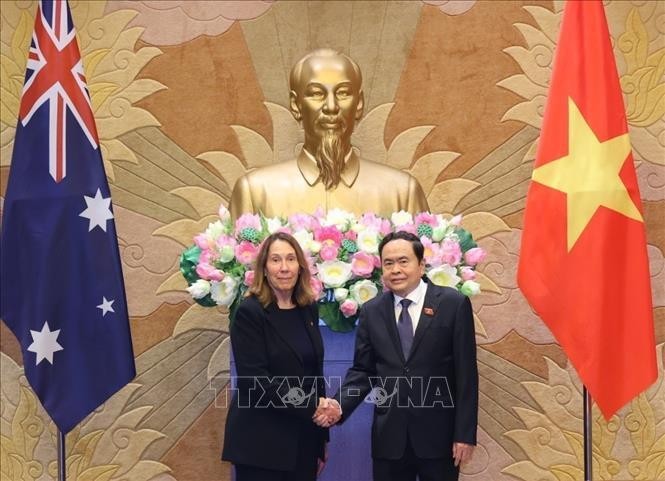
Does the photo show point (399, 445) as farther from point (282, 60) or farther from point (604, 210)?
point (282, 60)

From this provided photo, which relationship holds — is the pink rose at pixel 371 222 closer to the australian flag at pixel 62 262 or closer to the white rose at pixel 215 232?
the white rose at pixel 215 232

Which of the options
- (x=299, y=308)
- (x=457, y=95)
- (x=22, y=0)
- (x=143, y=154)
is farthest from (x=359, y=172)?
(x=22, y=0)

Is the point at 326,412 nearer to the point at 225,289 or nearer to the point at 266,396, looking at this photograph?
the point at 266,396

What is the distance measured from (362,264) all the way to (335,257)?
0.40ft

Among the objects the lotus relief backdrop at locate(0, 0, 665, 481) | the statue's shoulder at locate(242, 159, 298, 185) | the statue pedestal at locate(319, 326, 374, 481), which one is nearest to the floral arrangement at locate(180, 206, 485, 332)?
the statue pedestal at locate(319, 326, 374, 481)

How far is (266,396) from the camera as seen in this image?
3.79 metres

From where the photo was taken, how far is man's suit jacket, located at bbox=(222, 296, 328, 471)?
12.4 ft

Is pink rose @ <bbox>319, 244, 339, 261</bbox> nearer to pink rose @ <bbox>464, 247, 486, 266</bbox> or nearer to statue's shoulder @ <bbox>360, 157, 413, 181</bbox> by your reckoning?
pink rose @ <bbox>464, 247, 486, 266</bbox>

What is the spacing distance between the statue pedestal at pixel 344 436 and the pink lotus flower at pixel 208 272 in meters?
0.51

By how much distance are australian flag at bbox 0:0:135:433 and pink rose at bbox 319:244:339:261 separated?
85 cm

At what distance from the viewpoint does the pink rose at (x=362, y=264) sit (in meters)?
4.47

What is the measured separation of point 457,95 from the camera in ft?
19.8

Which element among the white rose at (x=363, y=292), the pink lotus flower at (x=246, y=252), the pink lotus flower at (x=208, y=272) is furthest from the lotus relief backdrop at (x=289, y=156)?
the white rose at (x=363, y=292)

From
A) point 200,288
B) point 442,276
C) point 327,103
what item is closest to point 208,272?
point 200,288
